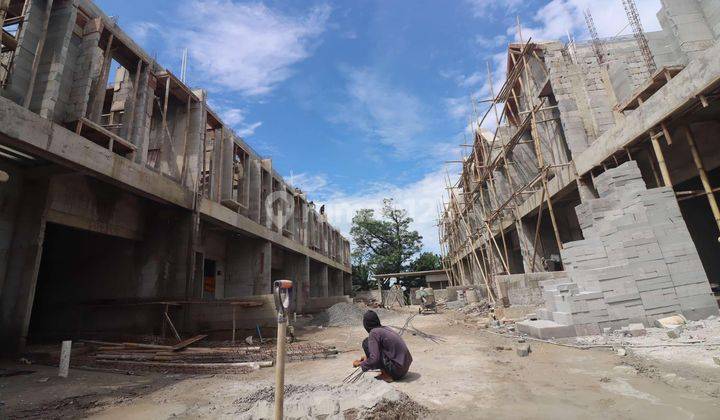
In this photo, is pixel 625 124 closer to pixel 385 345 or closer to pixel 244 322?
pixel 385 345

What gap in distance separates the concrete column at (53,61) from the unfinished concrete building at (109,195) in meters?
0.03

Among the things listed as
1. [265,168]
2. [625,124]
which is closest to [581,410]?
[625,124]

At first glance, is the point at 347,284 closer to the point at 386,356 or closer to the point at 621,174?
the point at 621,174

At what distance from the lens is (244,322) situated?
34.2ft

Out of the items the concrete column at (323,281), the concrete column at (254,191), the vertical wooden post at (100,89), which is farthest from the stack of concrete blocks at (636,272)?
the concrete column at (323,281)

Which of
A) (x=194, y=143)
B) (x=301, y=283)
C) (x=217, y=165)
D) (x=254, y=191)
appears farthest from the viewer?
(x=301, y=283)

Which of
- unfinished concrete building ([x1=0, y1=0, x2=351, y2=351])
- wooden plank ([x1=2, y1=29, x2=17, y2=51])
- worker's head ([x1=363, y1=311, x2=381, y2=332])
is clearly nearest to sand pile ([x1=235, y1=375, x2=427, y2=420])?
worker's head ([x1=363, y1=311, x2=381, y2=332])

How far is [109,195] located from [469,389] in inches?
401

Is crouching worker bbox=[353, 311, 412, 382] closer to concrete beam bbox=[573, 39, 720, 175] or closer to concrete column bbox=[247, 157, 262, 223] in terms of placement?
concrete beam bbox=[573, 39, 720, 175]

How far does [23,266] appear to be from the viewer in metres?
7.16

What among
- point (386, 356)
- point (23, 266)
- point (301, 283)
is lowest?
point (386, 356)

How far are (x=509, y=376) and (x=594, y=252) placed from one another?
4.35 meters

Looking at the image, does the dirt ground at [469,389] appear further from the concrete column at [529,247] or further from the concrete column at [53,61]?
the concrete column at [529,247]

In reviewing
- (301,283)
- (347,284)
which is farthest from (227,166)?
(347,284)
